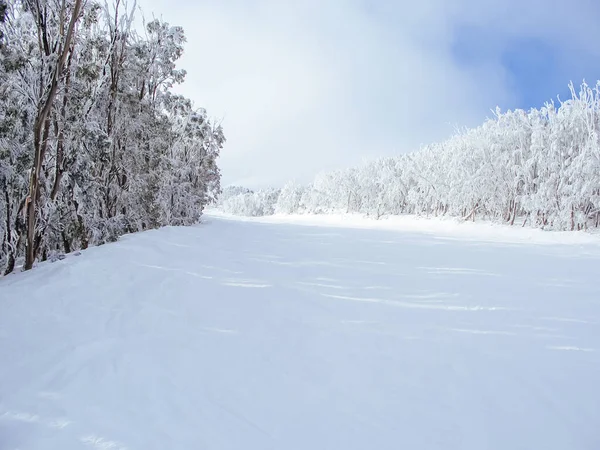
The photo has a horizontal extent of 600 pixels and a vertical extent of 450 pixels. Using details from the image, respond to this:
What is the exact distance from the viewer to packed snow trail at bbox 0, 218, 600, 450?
2.62 meters

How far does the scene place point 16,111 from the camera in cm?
659

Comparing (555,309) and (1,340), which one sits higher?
(555,309)

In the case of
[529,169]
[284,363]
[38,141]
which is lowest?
[284,363]

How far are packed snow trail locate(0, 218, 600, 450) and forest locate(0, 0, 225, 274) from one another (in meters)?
1.95

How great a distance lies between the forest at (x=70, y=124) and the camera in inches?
255

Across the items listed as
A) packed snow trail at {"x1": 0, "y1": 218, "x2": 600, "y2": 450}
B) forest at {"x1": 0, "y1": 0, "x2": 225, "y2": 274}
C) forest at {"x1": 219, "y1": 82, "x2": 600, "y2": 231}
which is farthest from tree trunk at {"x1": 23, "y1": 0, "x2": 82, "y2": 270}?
forest at {"x1": 219, "y1": 82, "x2": 600, "y2": 231}

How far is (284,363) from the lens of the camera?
3.65m

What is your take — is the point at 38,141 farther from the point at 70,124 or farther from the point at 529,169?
the point at 529,169

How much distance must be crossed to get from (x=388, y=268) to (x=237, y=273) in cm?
415

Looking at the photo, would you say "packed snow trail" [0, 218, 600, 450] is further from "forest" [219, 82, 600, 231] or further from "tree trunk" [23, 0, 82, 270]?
"forest" [219, 82, 600, 231]

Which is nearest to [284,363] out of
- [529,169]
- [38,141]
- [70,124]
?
[38,141]

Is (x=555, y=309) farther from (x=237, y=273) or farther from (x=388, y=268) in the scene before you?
(x=237, y=273)

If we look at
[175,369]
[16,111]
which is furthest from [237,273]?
[16,111]

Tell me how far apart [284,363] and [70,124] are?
745cm
